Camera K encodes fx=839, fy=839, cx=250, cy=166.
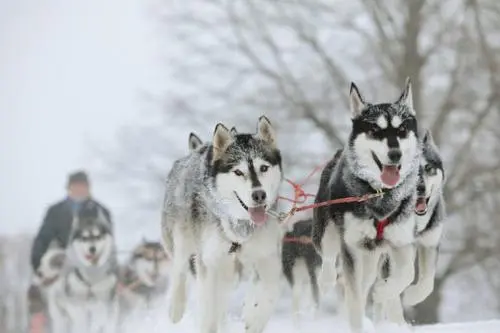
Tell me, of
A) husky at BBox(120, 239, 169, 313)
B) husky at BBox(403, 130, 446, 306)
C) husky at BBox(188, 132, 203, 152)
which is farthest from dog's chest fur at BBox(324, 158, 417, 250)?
husky at BBox(120, 239, 169, 313)

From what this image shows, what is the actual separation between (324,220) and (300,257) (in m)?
0.61

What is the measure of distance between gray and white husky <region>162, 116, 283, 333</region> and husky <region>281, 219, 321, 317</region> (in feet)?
1.18

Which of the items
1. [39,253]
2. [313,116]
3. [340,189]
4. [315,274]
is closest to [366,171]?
[340,189]

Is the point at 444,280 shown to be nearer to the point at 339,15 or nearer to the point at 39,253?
the point at 339,15

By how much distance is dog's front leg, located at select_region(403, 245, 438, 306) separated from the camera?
3.24 m

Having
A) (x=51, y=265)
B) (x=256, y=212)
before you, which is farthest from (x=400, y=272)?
(x=51, y=265)

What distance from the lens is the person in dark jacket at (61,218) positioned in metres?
4.99

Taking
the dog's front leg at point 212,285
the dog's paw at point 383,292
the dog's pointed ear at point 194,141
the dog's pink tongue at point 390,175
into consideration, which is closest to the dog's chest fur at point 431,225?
the dog's paw at point 383,292

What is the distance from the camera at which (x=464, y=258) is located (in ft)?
21.4

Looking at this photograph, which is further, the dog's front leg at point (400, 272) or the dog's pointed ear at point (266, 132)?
the dog's front leg at point (400, 272)

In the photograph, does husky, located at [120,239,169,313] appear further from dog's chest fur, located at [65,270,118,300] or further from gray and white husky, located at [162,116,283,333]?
gray and white husky, located at [162,116,283,333]

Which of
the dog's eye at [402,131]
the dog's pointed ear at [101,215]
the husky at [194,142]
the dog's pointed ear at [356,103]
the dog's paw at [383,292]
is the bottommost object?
the dog's paw at [383,292]

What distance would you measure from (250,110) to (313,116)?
50cm

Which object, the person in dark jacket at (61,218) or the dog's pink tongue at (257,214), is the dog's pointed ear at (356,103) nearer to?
the dog's pink tongue at (257,214)
